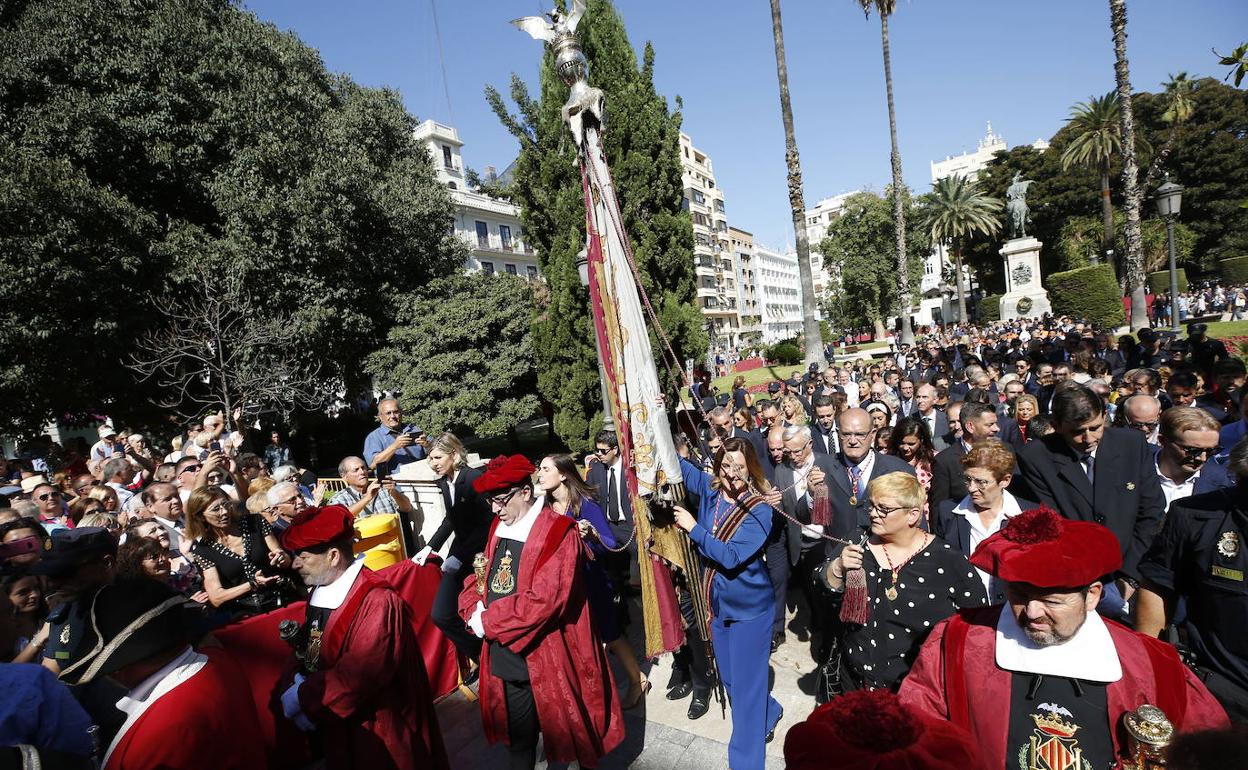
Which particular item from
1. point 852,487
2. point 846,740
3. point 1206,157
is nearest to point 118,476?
point 852,487

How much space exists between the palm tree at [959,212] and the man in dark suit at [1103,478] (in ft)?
150

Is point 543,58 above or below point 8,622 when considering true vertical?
above

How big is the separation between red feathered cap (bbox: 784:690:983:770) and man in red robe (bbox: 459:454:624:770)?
207 centimetres

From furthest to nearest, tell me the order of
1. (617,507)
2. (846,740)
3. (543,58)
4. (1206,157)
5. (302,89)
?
(1206,157) → (302,89) → (543,58) → (617,507) → (846,740)

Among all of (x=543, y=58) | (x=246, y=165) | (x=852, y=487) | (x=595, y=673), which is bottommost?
(x=595, y=673)

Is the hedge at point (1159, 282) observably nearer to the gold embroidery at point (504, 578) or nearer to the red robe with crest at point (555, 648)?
the red robe with crest at point (555, 648)

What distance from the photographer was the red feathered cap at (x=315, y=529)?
9.46 ft

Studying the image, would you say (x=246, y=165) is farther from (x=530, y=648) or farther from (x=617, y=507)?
(x=530, y=648)

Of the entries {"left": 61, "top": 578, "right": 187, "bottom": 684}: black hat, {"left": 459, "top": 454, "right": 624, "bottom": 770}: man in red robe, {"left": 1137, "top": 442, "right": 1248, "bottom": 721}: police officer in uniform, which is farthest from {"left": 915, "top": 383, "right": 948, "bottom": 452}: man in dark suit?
{"left": 61, "top": 578, "right": 187, "bottom": 684}: black hat

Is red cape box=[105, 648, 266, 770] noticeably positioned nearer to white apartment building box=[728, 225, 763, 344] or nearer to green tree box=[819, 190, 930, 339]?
green tree box=[819, 190, 930, 339]

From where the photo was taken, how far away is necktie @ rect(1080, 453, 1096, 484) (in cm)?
370

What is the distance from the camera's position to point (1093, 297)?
3148 cm

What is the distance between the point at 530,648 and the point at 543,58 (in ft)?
44.8

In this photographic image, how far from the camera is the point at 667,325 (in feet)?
45.4
